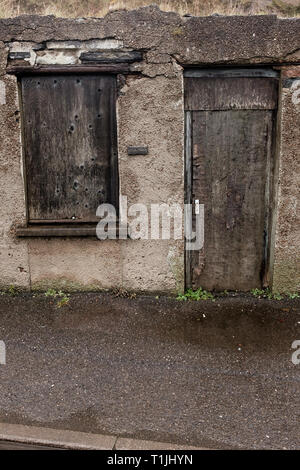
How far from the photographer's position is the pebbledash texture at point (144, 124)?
17.3 ft

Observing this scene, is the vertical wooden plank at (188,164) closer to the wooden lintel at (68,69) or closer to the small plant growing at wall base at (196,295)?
the small plant growing at wall base at (196,295)

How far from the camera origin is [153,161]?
5.59 m

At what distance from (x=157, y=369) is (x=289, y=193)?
2.68 meters

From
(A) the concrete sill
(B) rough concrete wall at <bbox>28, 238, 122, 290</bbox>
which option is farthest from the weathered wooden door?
(A) the concrete sill

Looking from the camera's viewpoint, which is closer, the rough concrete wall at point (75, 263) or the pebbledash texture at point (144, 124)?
the pebbledash texture at point (144, 124)

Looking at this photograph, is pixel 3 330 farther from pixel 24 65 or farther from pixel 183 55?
pixel 183 55

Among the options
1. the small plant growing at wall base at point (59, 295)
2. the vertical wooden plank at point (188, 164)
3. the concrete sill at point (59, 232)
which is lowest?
the small plant growing at wall base at point (59, 295)

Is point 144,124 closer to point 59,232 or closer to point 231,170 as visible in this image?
point 231,170

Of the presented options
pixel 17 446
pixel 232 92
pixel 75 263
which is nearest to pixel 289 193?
pixel 232 92

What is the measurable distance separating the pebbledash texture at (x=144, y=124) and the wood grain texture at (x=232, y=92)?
9cm

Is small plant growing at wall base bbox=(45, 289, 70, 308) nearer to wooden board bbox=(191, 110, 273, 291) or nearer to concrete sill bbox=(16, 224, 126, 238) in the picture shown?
concrete sill bbox=(16, 224, 126, 238)

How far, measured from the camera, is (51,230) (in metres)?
5.71

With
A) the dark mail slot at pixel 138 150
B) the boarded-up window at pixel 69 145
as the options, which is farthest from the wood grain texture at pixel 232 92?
the boarded-up window at pixel 69 145

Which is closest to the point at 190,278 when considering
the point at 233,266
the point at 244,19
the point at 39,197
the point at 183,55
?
the point at 233,266
